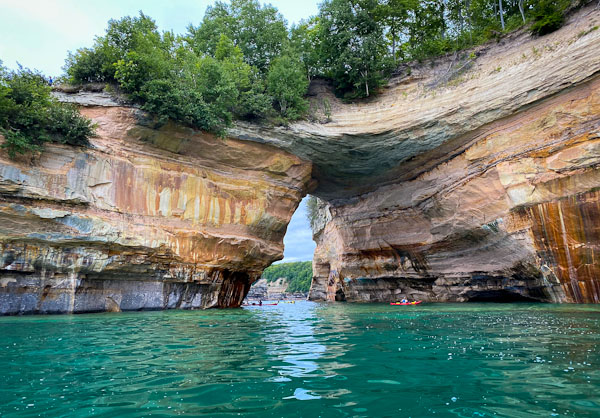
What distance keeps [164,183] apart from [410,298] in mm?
21212

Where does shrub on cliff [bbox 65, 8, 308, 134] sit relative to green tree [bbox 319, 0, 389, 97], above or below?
below

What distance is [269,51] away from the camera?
2658 centimetres

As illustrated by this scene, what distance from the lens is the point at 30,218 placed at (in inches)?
608

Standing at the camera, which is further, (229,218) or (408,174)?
(408,174)

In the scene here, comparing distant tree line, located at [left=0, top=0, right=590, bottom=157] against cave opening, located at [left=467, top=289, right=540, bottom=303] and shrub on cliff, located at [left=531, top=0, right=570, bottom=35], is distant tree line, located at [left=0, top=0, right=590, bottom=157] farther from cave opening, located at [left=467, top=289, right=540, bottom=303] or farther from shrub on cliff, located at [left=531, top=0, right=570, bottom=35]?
cave opening, located at [left=467, top=289, right=540, bottom=303]

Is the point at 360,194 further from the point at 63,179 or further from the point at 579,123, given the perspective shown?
the point at 63,179

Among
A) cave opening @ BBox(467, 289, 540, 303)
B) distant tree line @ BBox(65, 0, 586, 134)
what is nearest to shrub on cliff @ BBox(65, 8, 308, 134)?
distant tree line @ BBox(65, 0, 586, 134)

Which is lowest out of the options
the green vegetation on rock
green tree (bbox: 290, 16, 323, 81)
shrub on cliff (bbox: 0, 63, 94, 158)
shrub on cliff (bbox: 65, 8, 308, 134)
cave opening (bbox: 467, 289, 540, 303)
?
cave opening (bbox: 467, 289, 540, 303)

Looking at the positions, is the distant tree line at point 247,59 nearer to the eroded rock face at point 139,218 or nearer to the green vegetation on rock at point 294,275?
the eroded rock face at point 139,218

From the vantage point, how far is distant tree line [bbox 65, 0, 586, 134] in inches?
763

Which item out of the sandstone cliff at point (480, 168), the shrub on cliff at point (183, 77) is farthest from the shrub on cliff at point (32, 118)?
the sandstone cliff at point (480, 168)

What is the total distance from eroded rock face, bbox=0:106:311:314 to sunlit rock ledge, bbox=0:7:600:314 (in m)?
0.06

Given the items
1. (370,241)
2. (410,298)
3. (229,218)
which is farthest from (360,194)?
(229,218)

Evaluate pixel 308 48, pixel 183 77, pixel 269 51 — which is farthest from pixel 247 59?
pixel 183 77
